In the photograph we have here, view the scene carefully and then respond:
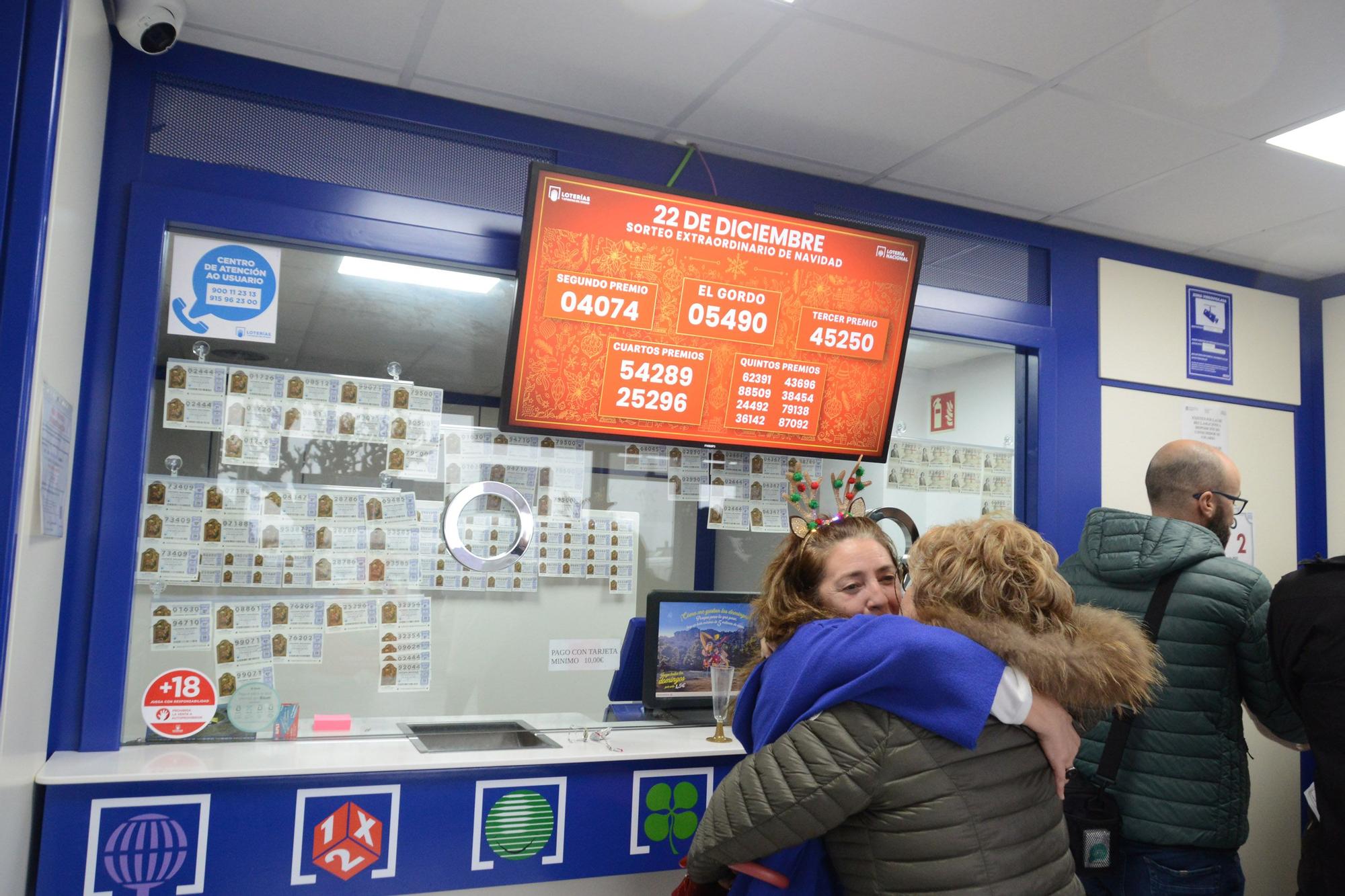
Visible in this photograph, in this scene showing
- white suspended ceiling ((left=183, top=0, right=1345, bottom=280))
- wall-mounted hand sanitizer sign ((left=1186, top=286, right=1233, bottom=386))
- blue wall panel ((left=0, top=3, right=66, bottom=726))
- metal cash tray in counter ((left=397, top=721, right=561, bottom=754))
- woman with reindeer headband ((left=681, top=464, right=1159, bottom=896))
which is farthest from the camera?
wall-mounted hand sanitizer sign ((left=1186, top=286, right=1233, bottom=386))

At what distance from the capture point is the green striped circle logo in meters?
2.25

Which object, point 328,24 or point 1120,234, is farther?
point 1120,234

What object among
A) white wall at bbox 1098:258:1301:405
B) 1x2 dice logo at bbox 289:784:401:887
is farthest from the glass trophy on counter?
white wall at bbox 1098:258:1301:405

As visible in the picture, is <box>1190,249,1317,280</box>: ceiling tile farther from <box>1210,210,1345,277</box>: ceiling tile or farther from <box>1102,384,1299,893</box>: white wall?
<box>1102,384,1299,893</box>: white wall

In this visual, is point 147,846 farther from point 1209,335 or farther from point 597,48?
point 1209,335

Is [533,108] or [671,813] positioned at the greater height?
[533,108]

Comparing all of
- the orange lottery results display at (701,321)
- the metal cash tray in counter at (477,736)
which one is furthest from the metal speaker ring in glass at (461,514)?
the metal cash tray in counter at (477,736)

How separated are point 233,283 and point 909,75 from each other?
181 centimetres

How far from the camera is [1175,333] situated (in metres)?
3.70

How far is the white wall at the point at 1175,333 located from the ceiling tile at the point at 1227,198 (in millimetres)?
200

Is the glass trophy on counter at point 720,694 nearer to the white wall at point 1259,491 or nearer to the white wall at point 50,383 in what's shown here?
the white wall at point 50,383

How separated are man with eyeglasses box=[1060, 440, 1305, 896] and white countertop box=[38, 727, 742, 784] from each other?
37.4 inches

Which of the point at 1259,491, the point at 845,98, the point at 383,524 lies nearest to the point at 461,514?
the point at 383,524

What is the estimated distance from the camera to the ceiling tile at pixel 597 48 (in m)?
2.22
